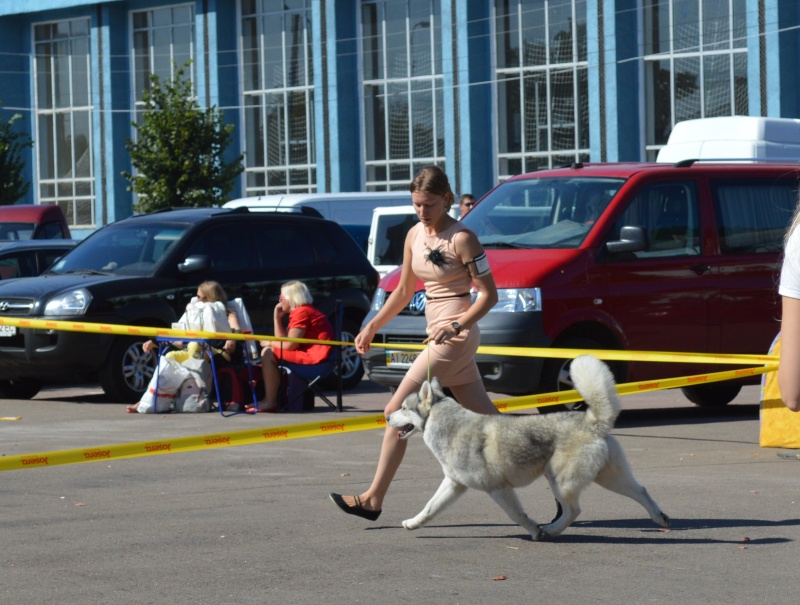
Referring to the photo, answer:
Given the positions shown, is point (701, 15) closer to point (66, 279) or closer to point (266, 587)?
point (66, 279)

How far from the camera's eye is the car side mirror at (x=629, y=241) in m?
11.8

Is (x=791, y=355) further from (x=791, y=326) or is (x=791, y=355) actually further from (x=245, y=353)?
(x=245, y=353)

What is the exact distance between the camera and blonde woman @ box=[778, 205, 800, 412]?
3.55 metres

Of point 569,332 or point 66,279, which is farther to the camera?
point 66,279

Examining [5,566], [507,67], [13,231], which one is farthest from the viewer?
[507,67]

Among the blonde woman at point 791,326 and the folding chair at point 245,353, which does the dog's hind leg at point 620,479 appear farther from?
the folding chair at point 245,353

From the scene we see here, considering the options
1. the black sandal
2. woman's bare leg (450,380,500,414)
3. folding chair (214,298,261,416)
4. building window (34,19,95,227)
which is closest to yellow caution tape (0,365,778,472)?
the black sandal

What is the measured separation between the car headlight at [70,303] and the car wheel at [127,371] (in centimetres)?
47

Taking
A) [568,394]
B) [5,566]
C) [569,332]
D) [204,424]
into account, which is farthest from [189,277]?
[5,566]

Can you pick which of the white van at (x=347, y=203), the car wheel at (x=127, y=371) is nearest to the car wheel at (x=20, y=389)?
the car wheel at (x=127, y=371)

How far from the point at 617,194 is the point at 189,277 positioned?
483cm

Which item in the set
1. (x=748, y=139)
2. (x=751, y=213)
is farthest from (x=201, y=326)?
(x=748, y=139)

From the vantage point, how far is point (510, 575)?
6.41 meters

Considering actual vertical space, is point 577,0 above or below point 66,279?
above
